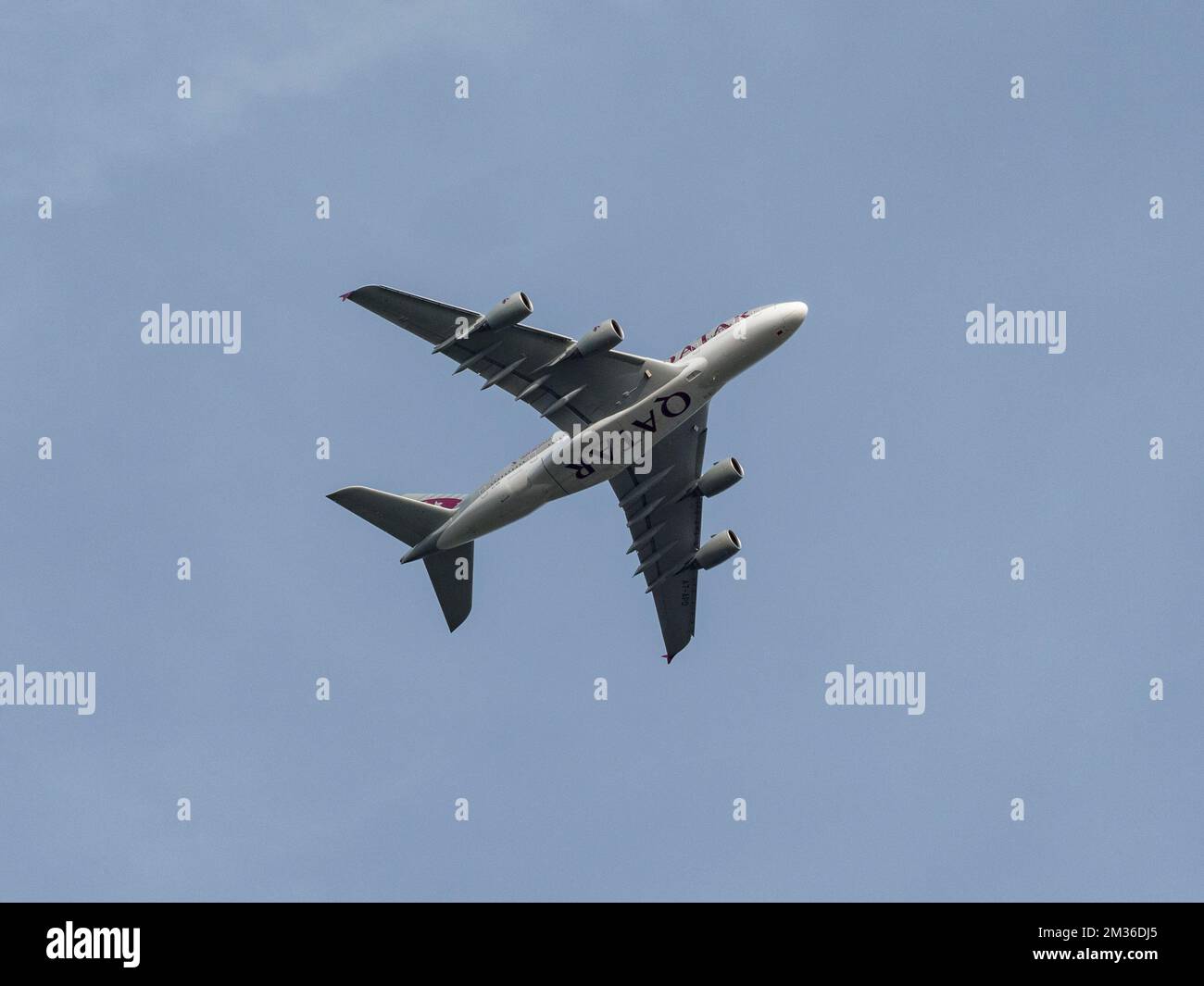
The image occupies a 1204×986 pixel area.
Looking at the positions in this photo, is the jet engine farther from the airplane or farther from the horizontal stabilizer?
the horizontal stabilizer

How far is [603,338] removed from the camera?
63594 mm

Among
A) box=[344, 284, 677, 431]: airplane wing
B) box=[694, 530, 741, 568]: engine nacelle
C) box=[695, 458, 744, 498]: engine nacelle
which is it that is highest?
box=[344, 284, 677, 431]: airplane wing

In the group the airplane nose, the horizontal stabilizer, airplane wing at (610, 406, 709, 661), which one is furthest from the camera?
airplane wing at (610, 406, 709, 661)

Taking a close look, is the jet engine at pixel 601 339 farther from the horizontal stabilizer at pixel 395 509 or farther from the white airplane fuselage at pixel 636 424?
the horizontal stabilizer at pixel 395 509

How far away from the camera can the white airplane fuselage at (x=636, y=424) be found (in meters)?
62.3

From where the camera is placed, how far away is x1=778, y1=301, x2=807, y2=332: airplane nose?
61969 millimetres

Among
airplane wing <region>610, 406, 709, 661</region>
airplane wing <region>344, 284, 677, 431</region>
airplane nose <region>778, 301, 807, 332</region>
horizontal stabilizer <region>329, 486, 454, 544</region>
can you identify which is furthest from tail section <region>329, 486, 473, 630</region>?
airplane nose <region>778, 301, 807, 332</region>

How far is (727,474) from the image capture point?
229 feet

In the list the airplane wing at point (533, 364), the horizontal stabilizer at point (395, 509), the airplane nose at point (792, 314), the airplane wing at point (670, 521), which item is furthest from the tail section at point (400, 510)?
the airplane nose at point (792, 314)

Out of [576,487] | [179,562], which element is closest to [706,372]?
[576,487]

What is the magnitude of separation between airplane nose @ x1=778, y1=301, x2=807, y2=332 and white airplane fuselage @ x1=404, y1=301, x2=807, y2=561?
1.5 inches

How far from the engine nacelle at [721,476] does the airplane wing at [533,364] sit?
20.3ft

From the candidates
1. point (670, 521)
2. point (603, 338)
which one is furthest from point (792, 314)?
point (670, 521)

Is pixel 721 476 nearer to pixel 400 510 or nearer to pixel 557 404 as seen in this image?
pixel 557 404
